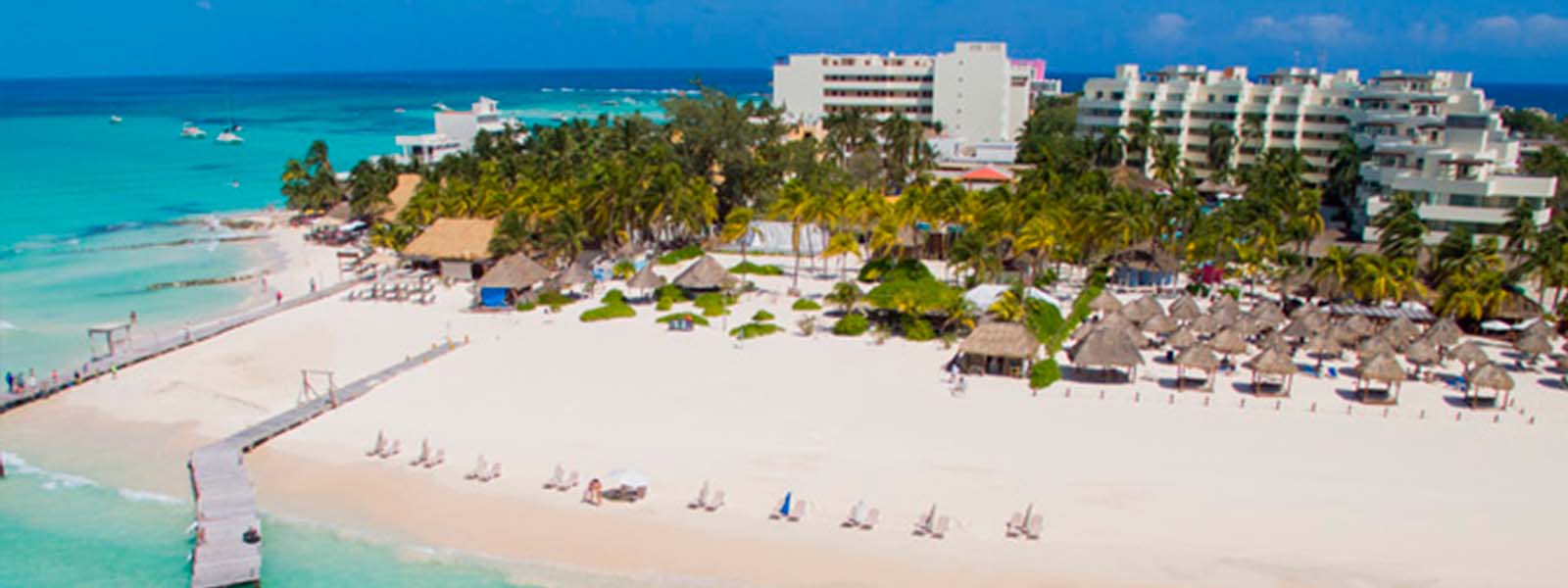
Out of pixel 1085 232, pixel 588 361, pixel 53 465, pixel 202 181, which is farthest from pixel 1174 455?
pixel 202 181

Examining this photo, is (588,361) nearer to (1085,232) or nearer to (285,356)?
(285,356)

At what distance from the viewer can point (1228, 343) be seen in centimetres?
3266

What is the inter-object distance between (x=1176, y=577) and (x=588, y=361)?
19.5 meters

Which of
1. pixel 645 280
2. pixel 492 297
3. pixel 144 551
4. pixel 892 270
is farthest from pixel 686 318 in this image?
pixel 144 551

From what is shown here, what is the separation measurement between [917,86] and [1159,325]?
7066cm

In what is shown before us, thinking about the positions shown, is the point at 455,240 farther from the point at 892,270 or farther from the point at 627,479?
the point at 627,479

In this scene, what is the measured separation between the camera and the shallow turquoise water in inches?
818

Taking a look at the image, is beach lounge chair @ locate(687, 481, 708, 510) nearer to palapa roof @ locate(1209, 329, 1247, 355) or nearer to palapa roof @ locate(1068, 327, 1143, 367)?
palapa roof @ locate(1068, 327, 1143, 367)

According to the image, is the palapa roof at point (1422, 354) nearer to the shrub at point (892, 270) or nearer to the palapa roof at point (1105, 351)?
the palapa roof at point (1105, 351)

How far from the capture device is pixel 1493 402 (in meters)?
30.2

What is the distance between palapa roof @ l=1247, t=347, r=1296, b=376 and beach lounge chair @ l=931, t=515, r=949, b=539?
527 inches

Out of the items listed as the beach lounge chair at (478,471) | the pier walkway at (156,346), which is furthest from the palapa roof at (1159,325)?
the pier walkway at (156,346)

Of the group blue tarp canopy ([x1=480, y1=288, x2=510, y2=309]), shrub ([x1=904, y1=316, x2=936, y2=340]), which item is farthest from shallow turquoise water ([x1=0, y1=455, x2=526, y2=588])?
shrub ([x1=904, y1=316, x2=936, y2=340])

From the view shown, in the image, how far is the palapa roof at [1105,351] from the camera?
30.9 meters
